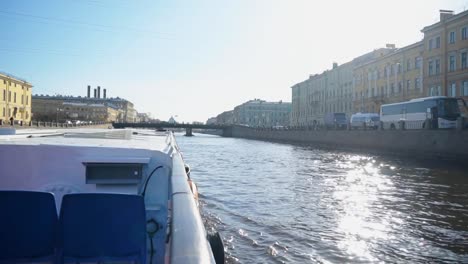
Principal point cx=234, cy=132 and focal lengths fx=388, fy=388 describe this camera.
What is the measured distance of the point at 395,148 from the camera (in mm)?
31250

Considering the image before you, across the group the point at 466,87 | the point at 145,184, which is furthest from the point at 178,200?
the point at 466,87

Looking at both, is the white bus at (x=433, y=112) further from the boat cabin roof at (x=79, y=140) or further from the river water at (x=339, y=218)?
the boat cabin roof at (x=79, y=140)

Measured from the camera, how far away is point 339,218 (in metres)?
8.98

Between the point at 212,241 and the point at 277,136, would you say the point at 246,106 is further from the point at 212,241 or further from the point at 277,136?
the point at 212,241

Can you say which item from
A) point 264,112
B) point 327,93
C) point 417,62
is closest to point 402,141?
point 417,62

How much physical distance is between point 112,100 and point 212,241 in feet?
501

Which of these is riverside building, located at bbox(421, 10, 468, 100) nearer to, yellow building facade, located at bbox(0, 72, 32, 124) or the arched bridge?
the arched bridge

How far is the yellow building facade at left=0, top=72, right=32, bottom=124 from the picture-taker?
5557 centimetres

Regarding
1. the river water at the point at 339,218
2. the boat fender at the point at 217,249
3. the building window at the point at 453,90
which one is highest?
the building window at the point at 453,90

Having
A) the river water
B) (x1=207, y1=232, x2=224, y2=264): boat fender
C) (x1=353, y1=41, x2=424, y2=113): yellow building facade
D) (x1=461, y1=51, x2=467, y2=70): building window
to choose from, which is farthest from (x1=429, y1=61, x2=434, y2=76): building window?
(x1=207, y1=232, x2=224, y2=264): boat fender

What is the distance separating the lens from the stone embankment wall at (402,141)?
24.0 meters

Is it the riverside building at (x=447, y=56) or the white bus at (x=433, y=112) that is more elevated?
the riverside building at (x=447, y=56)

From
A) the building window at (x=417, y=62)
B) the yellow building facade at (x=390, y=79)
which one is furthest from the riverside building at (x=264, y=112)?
the building window at (x=417, y=62)

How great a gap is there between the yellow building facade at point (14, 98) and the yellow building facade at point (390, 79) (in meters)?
49.0
